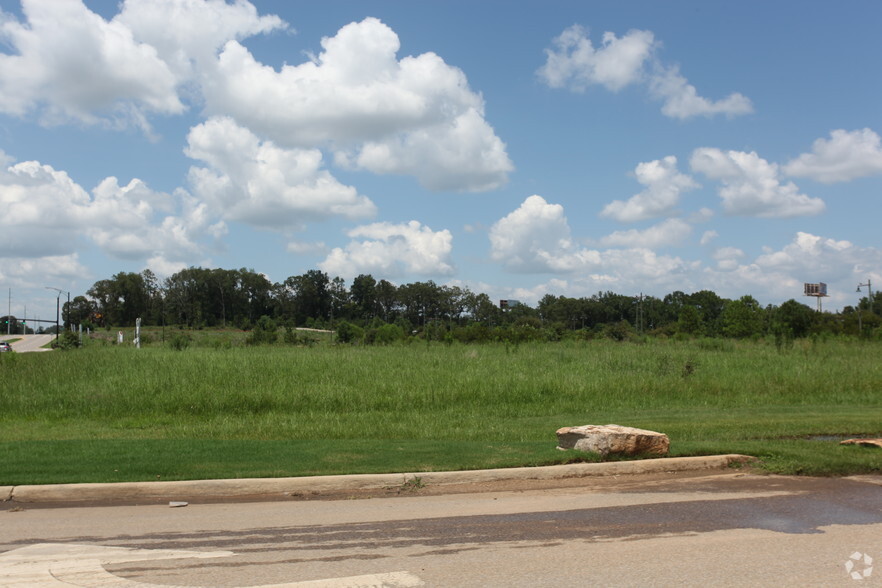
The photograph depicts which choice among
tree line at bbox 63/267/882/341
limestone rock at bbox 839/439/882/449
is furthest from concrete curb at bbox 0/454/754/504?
tree line at bbox 63/267/882/341

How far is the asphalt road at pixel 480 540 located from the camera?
5.57 m

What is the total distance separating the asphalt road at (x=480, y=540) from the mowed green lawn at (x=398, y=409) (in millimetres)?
1775

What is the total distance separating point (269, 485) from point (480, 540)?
3975 millimetres

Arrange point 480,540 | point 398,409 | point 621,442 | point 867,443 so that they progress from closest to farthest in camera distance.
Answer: point 480,540
point 621,442
point 867,443
point 398,409

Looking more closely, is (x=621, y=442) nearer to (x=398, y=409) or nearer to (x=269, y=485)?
(x=269, y=485)

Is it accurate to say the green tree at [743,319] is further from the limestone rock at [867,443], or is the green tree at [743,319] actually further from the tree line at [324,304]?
the limestone rock at [867,443]

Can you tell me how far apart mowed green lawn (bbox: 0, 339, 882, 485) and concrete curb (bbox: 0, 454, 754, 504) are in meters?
0.43

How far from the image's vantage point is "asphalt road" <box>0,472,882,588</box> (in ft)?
18.3

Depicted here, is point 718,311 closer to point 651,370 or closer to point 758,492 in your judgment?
point 651,370

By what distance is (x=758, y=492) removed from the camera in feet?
29.3

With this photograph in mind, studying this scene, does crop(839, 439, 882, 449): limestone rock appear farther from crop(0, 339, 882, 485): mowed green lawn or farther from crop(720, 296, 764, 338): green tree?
crop(720, 296, 764, 338): green tree

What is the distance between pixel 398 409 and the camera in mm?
21703

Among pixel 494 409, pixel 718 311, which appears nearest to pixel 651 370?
pixel 494 409

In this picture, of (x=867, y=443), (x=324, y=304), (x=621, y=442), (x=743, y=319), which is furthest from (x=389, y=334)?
(x=324, y=304)
